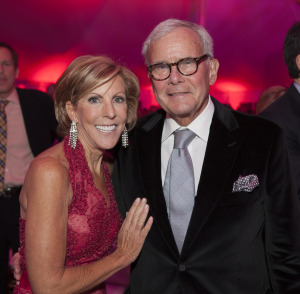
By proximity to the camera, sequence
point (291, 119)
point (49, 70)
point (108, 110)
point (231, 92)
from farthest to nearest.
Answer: point (231, 92)
point (49, 70)
point (291, 119)
point (108, 110)

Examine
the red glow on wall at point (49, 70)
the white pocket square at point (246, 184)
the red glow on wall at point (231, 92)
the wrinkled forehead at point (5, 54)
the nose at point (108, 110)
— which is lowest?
the white pocket square at point (246, 184)

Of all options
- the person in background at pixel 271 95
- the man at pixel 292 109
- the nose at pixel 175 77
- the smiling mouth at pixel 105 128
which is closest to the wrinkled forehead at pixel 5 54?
the smiling mouth at pixel 105 128

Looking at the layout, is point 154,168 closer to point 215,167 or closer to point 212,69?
point 215,167

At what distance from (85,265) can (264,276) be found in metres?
0.73

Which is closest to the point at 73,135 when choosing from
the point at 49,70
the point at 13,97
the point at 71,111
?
the point at 71,111

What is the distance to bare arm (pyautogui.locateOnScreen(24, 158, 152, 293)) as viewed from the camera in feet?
4.71

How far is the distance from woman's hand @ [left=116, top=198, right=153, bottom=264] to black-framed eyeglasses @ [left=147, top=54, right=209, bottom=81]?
558mm

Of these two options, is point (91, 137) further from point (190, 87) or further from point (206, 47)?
point (206, 47)

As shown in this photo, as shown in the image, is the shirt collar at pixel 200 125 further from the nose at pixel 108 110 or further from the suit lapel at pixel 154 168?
the nose at pixel 108 110

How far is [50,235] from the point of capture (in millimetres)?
1439

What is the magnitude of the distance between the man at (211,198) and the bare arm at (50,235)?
16 cm

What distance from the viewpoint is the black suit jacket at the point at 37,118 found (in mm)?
3037

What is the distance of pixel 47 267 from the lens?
1.44 meters

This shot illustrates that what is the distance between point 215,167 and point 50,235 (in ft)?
2.25
